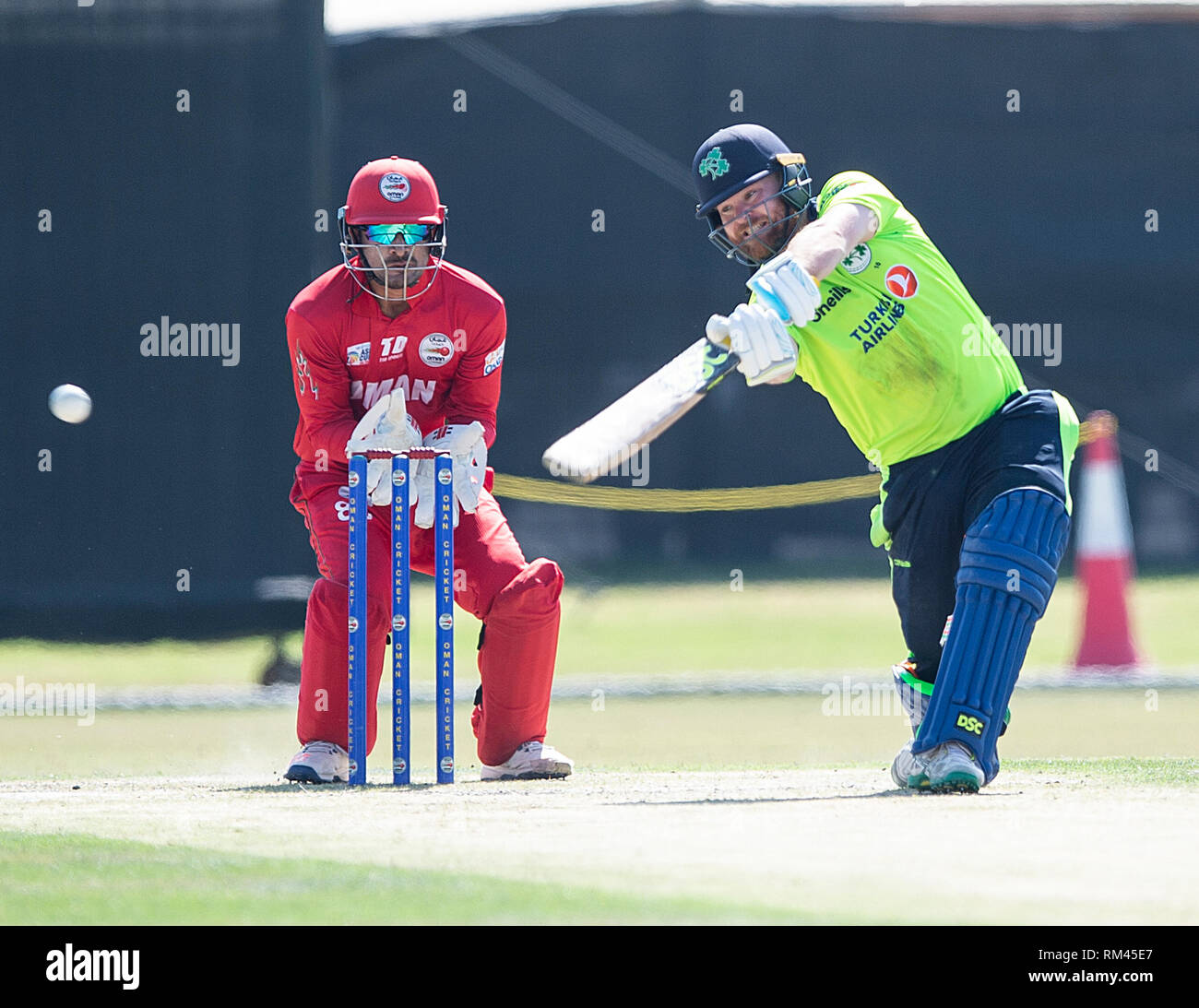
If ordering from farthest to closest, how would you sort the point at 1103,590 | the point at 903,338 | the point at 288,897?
the point at 1103,590, the point at 903,338, the point at 288,897

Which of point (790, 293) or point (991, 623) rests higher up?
point (790, 293)

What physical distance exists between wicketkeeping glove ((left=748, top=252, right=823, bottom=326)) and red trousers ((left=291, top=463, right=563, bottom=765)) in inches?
44.2

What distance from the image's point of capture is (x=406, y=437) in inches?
206

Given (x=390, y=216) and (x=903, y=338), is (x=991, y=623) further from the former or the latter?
(x=390, y=216)

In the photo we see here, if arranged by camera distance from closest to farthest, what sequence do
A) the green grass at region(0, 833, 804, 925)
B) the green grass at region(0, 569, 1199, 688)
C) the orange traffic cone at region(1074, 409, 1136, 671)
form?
the green grass at region(0, 833, 804, 925) < the orange traffic cone at region(1074, 409, 1136, 671) < the green grass at region(0, 569, 1199, 688)

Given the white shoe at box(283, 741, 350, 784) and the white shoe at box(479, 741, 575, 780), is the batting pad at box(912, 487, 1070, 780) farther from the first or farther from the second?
the white shoe at box(283, 741, 350, 784)

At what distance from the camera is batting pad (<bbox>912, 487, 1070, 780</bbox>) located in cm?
458

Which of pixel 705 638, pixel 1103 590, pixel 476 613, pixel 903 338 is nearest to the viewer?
pixel 903 338

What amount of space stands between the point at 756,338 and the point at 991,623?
34.8 inches

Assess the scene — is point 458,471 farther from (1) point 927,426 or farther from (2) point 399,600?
(1) point 927,426

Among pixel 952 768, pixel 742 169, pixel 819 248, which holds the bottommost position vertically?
pixel 952 768

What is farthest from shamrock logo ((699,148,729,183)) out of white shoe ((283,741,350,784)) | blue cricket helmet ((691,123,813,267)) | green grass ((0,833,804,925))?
green grass ((0,833,804,925))

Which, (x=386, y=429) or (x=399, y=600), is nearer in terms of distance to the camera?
(x=399, y=600)

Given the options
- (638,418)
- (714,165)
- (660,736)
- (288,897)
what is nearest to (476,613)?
(638,418)
